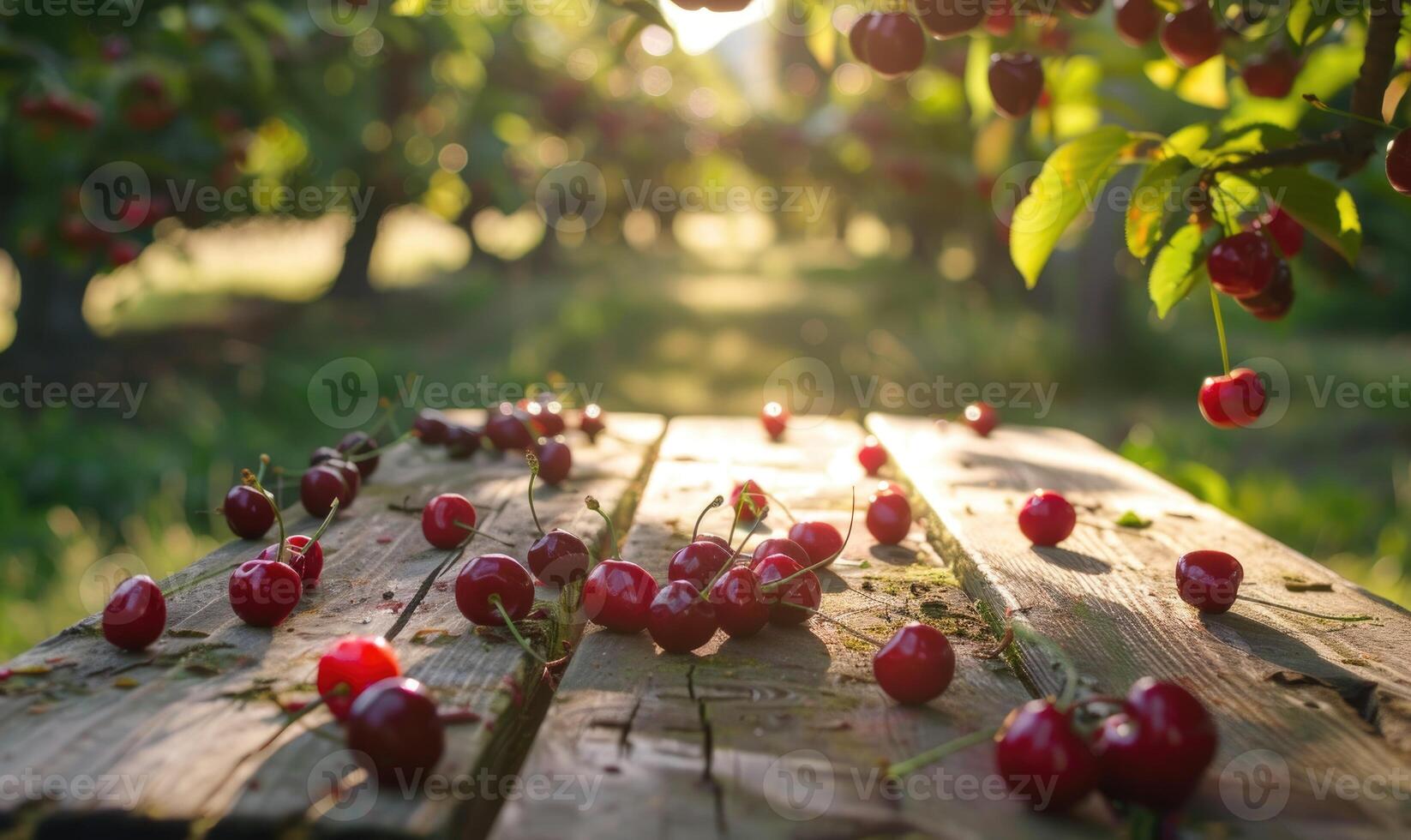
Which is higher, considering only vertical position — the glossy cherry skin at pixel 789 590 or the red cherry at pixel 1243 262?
the red cherry at pixel 1243 262

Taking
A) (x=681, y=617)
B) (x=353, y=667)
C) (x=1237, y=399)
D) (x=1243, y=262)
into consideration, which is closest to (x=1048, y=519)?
(x=1237, y=399)

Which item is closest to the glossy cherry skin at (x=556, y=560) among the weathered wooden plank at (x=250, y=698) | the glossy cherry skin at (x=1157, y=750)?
the weathered wooden plank at (x=250, y=698)

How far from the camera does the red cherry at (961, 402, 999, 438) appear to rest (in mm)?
2582

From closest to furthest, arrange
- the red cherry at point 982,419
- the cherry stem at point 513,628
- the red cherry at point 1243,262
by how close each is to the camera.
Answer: the cherry stem at point 513,628, the red cherry at point 1243,262, the red cherry at point 982,419

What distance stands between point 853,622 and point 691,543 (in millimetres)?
239

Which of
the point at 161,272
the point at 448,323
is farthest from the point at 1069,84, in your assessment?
the point at 161,272

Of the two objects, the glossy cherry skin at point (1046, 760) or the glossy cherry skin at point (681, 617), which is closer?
the glossy cherry skin at point (1046, 760)

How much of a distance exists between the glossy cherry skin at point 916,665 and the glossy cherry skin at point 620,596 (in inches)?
12.2

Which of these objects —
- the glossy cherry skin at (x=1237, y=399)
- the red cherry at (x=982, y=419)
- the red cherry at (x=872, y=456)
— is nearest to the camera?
the glossy cherry skin at (x=1237, y=399)

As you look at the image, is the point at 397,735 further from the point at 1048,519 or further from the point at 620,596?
the point at 1048,519

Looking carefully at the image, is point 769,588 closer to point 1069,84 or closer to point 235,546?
point 235,546

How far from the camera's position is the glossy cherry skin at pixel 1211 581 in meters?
1.42

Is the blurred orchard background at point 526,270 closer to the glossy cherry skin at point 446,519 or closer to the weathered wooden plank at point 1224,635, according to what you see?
the glossy cherry skin at point 446,519

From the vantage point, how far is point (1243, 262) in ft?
5.14
